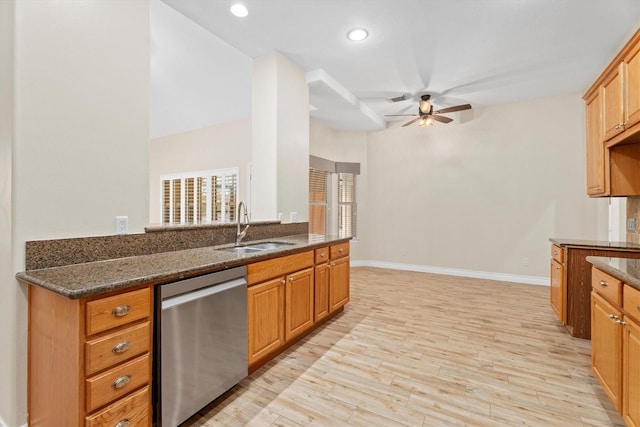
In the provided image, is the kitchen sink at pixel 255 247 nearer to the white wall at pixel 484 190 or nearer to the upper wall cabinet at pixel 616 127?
the upper wall cabinet at pixel 616 127

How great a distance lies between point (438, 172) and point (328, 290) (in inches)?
147

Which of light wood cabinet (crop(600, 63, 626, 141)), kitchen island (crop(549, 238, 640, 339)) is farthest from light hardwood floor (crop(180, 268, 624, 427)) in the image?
light wood cabinet (crop(600, 63, 626, 141))

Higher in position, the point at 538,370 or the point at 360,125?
the point at 360,125

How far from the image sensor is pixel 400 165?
20.0 feet

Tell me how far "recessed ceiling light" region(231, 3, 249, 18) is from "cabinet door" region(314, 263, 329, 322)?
2495mm

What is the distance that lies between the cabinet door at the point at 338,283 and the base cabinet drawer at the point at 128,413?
6.41ft

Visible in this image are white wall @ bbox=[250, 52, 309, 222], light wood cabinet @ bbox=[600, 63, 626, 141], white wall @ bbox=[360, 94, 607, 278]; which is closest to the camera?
light wood cabinet @ bbox=[600, 63, 626, 141]

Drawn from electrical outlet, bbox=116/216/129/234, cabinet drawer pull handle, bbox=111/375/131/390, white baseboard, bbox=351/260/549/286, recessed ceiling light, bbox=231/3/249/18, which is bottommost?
white baseboard, bbox=351/260/549/286

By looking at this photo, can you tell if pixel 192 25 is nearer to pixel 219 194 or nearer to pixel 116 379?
pixel 116 379

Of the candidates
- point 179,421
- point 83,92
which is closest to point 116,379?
point 179,421

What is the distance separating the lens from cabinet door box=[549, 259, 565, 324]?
2.97 metres

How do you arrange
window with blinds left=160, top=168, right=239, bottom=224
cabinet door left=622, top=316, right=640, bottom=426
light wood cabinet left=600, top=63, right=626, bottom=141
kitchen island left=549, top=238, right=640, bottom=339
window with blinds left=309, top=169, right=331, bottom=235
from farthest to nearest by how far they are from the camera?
1. window with blinds left=160, top=168, right=239, bottom=224
2. window with blinds left=309, top=169, right=331, bottom=235
3. kitchen island left=549, top=238, right=640, bottom=339
4. light wood cabinet left=600, top=63, right=626, bottom=141
5. cabinet door left=622, top=316, right=640, bottom=426

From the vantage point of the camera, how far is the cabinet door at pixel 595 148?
286 centimetres

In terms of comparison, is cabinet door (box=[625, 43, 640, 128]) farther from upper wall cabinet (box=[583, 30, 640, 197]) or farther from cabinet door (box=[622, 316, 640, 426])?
cabinet door (box=[622, 316, 640, 426])
